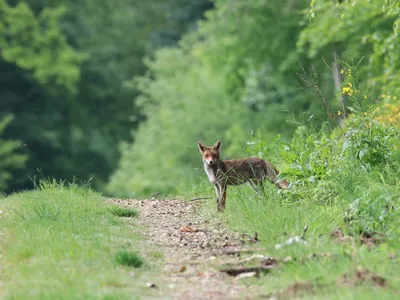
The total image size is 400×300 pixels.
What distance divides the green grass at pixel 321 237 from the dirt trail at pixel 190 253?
0.25 metres

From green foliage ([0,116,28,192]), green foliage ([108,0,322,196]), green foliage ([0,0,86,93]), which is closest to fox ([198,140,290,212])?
green foliage ([108,0,322,196])

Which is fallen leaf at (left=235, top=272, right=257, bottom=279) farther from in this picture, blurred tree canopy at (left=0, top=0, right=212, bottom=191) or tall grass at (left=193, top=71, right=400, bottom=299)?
blurred tree canopy at (left=0, top=0, right=212, bottom=191)

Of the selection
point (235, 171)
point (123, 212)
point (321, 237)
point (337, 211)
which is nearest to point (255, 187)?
point (235, 171)

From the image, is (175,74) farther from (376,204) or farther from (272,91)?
(376,204)

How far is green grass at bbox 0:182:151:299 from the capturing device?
6770 millimetres

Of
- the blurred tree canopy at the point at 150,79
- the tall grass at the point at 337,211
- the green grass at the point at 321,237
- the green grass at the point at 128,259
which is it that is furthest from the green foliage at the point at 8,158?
the green grass at the point at 128,259

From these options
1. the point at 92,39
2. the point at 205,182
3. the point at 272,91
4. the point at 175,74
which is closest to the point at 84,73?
the point at 92,39

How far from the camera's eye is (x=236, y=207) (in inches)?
407

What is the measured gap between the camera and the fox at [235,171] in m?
11.9

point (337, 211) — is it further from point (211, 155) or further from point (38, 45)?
point (38, 45)

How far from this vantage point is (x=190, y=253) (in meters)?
8.34

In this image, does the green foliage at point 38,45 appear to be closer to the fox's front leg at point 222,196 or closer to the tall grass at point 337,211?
the fox's front leg at point 222,196

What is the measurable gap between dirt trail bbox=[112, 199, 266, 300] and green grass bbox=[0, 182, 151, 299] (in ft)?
0.85

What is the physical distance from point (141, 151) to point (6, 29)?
372 inches
